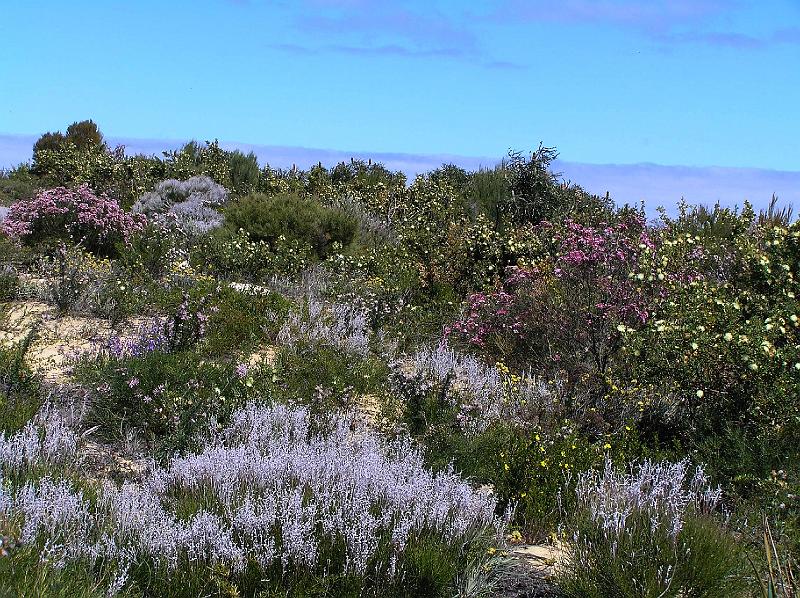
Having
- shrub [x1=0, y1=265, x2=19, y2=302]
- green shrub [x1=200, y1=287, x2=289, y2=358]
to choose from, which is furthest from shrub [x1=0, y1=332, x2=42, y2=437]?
shrub [x1=0, y1=265, x2=19, y2=302]

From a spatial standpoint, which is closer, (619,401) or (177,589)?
(177,589)

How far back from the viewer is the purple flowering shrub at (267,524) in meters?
4.00

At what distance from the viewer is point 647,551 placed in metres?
4.16

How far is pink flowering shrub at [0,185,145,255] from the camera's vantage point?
11055 millimetres

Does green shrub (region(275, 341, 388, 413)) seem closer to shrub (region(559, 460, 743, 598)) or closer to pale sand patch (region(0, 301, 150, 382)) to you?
pale sand patch (region(0, 301, 150, 382))

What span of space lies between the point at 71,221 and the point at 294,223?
11.0ft

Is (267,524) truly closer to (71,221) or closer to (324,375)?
(324,375)

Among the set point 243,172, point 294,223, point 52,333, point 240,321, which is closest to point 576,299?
point 240,321

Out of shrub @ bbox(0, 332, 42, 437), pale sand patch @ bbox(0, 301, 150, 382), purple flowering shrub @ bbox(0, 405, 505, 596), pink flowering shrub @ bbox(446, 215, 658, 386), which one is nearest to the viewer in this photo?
purple flowering shrub @ bbox(0, 405, 505, 596)

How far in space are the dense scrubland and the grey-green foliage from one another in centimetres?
104

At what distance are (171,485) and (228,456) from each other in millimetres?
374

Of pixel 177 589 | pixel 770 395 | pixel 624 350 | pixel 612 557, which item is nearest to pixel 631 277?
pixel 624 350

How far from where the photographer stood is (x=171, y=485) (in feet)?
15.8

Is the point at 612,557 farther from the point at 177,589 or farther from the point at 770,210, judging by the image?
the point at 770,210
